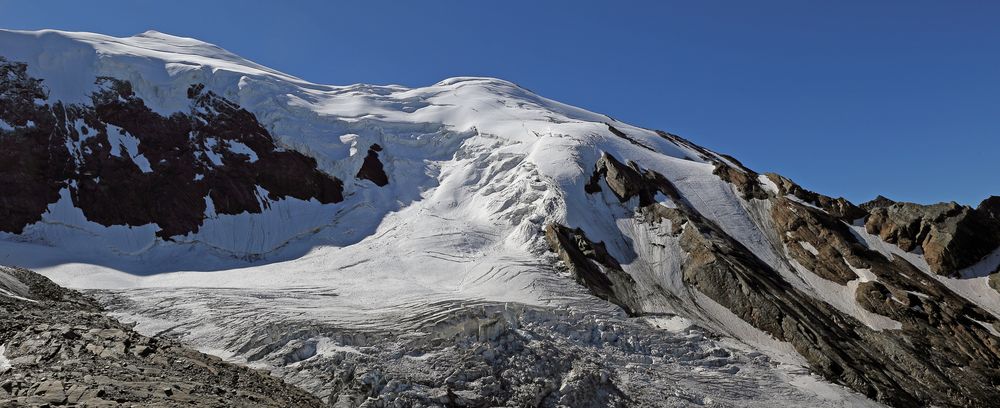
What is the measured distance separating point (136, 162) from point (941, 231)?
4436cm

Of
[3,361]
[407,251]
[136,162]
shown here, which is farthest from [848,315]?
[136,162]

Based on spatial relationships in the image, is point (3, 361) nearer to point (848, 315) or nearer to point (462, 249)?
point (462, 249)

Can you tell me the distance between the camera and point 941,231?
119 feet

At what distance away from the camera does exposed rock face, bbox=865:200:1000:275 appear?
35.4 m

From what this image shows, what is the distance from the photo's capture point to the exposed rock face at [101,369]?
15437mm

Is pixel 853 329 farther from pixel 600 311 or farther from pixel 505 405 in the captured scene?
pixel 505 405

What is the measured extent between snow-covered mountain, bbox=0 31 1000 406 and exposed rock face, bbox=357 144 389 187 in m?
0.20

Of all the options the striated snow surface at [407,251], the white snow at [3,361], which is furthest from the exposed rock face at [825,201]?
the white snow at [3,361]

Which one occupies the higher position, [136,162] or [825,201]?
[825,201]

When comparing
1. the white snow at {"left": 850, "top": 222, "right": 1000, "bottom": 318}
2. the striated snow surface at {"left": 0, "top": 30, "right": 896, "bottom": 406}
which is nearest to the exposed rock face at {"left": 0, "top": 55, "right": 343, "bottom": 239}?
the striated snow surface at {"left": 0, "top": 30, "right": 896, "bottom": 406}

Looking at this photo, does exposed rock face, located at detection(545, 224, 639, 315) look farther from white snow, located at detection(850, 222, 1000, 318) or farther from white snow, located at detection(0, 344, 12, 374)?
white snow, located at detection(0, 344, 12, 374)

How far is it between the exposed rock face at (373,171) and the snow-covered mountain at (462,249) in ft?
0.67

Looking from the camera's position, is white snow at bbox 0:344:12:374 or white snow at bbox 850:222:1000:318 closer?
white snow at bbox 0:344:12:374

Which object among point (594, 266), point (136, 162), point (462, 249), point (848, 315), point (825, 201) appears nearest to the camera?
point (848, 315)
